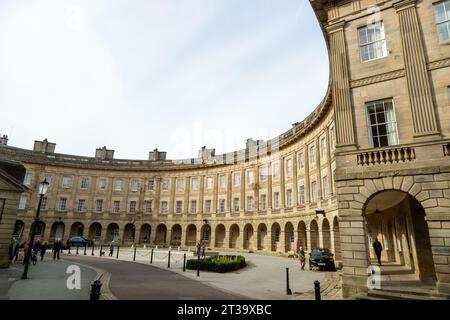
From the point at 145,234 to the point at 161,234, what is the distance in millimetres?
2802

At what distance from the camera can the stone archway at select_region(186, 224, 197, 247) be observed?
44688 mm

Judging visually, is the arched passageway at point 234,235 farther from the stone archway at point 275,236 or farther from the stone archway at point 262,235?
→ the stone archway at point 275,236

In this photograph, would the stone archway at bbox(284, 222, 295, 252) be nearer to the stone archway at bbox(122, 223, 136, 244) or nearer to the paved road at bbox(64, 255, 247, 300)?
the paved road at bbox(64, 255, 247, 300)

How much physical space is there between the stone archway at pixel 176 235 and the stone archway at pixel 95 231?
497 inches

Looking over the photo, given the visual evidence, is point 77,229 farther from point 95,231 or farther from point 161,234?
point 161,234

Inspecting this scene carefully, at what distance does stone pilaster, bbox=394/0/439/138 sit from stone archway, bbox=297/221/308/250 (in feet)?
74.1

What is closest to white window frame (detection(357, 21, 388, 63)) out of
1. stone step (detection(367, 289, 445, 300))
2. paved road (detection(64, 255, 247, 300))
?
stone step (detection(367, 289, 445, 300))

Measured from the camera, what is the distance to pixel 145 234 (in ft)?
155

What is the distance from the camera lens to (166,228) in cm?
4656

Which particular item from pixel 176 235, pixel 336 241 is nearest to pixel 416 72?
pixel 336 241

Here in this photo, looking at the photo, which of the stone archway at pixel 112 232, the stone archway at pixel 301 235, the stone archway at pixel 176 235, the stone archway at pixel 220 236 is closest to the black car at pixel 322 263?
the stone archway at pixel 301 235
